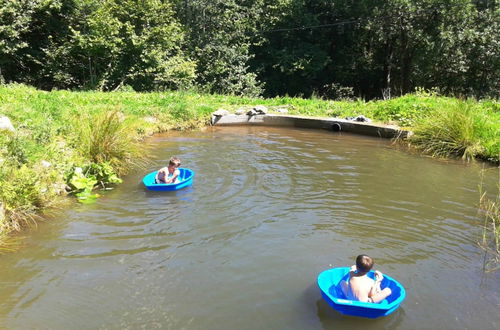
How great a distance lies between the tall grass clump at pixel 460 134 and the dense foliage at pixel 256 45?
1328 cm

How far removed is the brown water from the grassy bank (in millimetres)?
528

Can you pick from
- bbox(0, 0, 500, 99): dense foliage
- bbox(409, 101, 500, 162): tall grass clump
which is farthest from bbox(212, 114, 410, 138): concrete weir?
bbox(0, 0, 500, 99): dense foliage

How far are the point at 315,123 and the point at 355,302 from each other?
492 inches

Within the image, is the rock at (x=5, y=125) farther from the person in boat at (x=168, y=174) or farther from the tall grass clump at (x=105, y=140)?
the person in boat at (x=168, y=174)

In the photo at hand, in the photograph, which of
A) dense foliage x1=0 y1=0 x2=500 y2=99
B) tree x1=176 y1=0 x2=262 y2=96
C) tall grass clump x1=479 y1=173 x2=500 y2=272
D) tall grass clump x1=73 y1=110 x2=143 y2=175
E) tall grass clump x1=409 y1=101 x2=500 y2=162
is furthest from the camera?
tree x1=176 y1=0 x2=262 y2=96

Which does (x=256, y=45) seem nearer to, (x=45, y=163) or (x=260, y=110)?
(x=260, y=110)

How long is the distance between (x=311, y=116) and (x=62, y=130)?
10353mm

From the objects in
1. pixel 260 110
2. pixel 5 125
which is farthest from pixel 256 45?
pixel 5 125

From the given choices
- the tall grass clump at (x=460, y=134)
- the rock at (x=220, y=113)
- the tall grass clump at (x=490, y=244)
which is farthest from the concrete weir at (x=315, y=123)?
the tall grass clump at (x=490, y=244)

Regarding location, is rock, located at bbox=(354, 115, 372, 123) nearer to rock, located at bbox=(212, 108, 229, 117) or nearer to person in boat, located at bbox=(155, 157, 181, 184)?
rock, located at bbox=(212, 108, 229, 117)

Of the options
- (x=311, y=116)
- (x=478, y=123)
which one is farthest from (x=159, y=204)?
(x=311, y=116)

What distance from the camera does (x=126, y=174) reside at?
351 inches

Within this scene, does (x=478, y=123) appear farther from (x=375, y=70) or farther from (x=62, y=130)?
(x=375, y=70)

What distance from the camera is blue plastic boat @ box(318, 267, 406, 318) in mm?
3928
